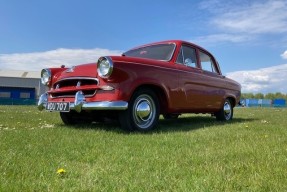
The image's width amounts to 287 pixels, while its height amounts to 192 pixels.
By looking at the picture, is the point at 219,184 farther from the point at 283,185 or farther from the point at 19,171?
the point at 19,171

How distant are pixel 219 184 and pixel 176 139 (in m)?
2.09

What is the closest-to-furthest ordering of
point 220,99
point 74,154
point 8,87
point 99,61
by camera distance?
1. point 74,154
2. point 99,61
3. point 220,99
4. point 8,87

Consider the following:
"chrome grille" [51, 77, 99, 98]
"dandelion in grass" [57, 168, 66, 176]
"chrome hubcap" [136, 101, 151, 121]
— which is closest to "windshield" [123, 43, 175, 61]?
"chrome hubcap" [136, 101, 151, 121]

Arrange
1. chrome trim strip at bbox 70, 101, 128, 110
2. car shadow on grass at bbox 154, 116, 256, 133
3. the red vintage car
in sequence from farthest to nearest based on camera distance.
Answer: car shadow on grass at bbox 154, 116, 256, 133, the red vintage car, chrome trim strip at bbox 70, 101, 128, 110

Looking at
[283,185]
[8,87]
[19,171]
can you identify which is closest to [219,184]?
[283,185]

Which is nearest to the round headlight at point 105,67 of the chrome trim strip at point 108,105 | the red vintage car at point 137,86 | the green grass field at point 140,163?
the red vintage car at point 137,86

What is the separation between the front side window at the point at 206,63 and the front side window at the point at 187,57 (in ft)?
1.13

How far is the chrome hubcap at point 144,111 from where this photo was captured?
5.27 m

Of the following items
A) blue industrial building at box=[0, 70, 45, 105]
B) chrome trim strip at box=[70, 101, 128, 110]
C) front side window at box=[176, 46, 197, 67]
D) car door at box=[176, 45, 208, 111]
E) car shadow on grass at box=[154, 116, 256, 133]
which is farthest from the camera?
blue industrial building at box=[0, 70, 45, 105]

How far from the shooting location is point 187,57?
21.9ft

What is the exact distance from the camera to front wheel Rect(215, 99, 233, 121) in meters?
8.16

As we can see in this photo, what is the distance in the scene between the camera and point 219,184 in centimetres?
238

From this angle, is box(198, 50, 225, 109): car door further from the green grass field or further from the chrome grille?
the chrome grille

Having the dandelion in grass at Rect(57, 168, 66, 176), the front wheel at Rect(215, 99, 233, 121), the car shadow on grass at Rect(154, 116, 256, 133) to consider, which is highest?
the front wheel at Rect(215, 99, 233, 121)
